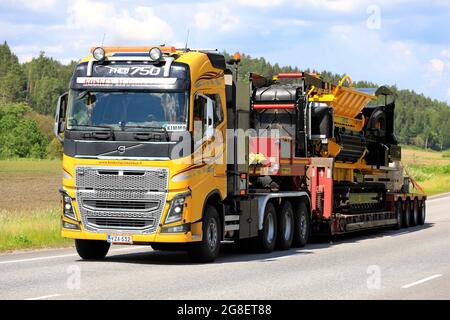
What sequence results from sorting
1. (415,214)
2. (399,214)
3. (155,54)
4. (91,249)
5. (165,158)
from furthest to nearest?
1. (415,214)
2. (399,214)
3. (91,249)
4. (155,54)
5. (165,158)

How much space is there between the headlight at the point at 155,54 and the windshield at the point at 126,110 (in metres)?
0.62

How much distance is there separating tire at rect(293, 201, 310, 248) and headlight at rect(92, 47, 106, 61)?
251 inches

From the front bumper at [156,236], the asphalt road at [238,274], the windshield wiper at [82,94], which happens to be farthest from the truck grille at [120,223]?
the windshield wiper at [82,94]

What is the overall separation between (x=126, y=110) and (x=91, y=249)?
2.72 m

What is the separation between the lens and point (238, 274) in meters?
13.9

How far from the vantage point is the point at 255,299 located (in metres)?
10.9

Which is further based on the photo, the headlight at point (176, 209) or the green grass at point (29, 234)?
the green grass at point (29, 234)

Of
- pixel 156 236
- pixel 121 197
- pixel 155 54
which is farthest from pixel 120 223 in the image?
pixel 155 54

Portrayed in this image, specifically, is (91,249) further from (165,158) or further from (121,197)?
(165,158)

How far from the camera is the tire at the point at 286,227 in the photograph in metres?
19.0

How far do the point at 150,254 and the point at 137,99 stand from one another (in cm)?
399

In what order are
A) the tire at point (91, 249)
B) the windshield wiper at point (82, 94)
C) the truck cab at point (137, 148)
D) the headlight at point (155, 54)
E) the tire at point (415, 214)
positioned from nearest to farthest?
the truck cab at point (137, 148) < the headlight at point (155, 54) < the windshield wiper at point (82, 94) < the tire at point (91, 249) < the tire at point (415, 214)

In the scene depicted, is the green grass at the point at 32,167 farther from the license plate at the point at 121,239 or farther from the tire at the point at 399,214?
the license plate at the point at 121,239

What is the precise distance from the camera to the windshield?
48.9ft
